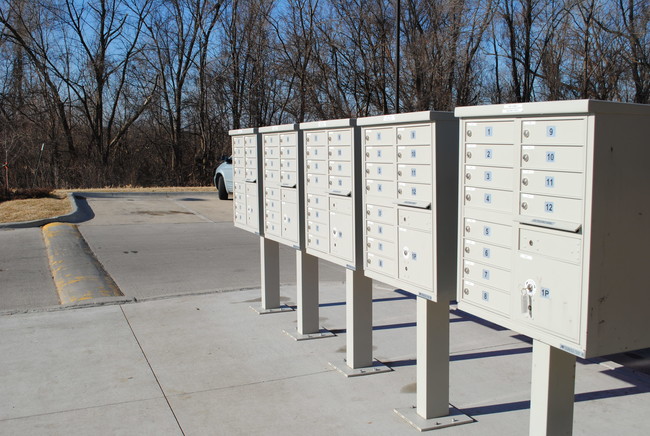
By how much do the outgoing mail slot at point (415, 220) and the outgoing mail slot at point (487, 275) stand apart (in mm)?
405

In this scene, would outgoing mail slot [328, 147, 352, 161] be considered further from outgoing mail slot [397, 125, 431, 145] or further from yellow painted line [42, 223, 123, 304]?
yellow painted line [42, 223, 123, 304]

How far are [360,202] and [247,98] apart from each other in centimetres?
2928

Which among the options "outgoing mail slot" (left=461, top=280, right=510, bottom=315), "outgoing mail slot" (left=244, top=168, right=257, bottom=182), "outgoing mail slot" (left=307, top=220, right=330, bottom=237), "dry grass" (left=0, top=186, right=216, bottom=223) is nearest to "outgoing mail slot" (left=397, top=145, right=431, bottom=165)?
"outgoing mail slot" (left=461, top=280, right=510, bottom=315)

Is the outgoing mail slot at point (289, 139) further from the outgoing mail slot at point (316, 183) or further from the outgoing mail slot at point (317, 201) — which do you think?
the outgoing mail slot at point (317, 201)

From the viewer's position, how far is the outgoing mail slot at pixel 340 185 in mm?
4715

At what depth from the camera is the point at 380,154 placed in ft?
14.0

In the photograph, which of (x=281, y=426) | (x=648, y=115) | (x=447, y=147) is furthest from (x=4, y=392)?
(x=648, y=115)

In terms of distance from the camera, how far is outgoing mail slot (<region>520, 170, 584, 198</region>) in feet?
8.96

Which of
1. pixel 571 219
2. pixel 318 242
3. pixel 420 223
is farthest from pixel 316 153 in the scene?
pixel 571 219

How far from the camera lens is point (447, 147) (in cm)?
371

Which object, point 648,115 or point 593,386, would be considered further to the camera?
point 593,386

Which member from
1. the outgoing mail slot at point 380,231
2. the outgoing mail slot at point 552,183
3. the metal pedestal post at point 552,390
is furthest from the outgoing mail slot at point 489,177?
the outgoing mail slot at point 380,231

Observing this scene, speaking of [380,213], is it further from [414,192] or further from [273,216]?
[273,216]

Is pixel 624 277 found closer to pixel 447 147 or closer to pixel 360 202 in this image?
pixel 447 147
